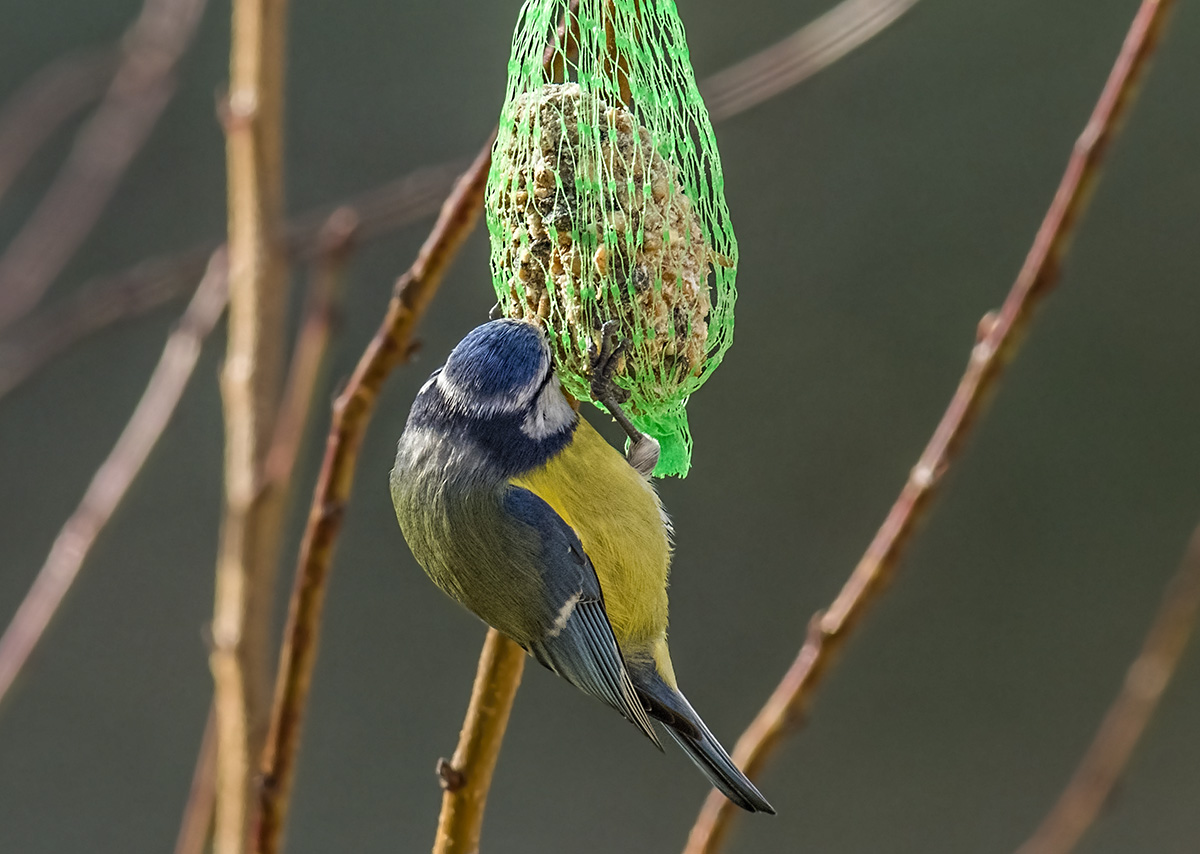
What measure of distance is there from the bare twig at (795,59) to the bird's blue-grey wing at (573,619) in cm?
42

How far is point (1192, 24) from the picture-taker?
3250 mm

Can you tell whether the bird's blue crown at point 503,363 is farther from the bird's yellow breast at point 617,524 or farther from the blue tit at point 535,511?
the bird's yellow breast at point 617,524

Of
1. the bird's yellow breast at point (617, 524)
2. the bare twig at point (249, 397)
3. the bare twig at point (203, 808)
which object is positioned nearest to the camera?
the bare twig at point (249, 397)

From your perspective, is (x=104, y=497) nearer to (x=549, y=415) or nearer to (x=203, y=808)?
(x=203, y=808)

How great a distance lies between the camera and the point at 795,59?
119 centimetres

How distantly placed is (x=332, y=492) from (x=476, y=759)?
0.23 m

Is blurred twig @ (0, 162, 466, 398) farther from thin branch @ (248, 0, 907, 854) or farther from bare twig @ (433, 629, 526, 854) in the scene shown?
bare twig @ (433, 629, 526, 854)

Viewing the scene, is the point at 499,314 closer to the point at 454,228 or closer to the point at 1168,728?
the point at 454,228

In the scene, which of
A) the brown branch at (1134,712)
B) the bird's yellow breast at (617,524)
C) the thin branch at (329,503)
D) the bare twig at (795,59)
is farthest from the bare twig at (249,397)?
the brown branch at (1134,712)

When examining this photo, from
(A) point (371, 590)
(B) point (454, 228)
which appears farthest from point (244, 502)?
(A) point (371, 590)

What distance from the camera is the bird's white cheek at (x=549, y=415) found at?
1.11 meters

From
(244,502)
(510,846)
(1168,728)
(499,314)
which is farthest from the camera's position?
(1168,728)

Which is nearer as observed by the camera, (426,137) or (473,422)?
(473,422)

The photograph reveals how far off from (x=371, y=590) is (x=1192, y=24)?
2668 mm
